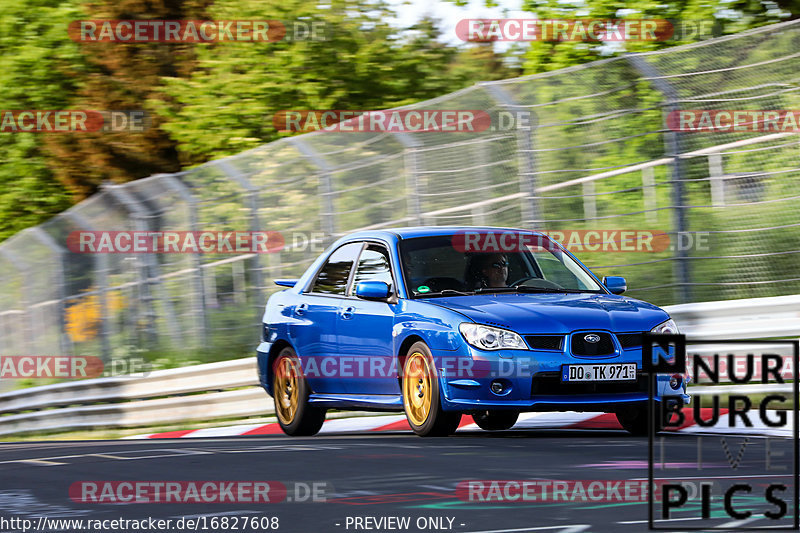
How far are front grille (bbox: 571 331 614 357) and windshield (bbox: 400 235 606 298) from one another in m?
1.10

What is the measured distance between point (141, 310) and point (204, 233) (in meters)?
1.74

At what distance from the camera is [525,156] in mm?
13727

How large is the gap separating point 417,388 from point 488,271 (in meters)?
1.20

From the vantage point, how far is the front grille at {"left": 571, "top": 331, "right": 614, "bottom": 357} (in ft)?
31.7

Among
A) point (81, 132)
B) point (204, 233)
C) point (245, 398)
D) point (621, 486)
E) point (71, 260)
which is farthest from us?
point (81, 132)

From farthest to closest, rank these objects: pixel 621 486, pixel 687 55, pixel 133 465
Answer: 1. pixel 687 55
2. pixel 133 465
3. pixel 621 486

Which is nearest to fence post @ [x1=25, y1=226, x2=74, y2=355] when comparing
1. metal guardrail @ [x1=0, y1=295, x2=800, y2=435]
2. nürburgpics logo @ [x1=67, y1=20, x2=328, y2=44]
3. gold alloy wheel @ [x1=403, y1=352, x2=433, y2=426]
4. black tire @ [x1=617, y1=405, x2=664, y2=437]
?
metal guardrail @ [x1=0, y1=295, x2=800, y2=435]

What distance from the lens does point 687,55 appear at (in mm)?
12453

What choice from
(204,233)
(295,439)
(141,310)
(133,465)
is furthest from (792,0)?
(133,465)

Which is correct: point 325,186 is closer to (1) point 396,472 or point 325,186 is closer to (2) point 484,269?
(2) point 484,269

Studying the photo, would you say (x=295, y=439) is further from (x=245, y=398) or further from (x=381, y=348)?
(x=245, y=398)

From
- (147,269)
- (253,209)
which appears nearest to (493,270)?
(253,209)

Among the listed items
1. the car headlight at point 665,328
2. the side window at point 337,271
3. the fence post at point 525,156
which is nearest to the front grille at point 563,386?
the car headlight at point 665,328

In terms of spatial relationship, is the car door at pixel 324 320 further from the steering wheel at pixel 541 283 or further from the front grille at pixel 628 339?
the front grille at pixel 628 339
